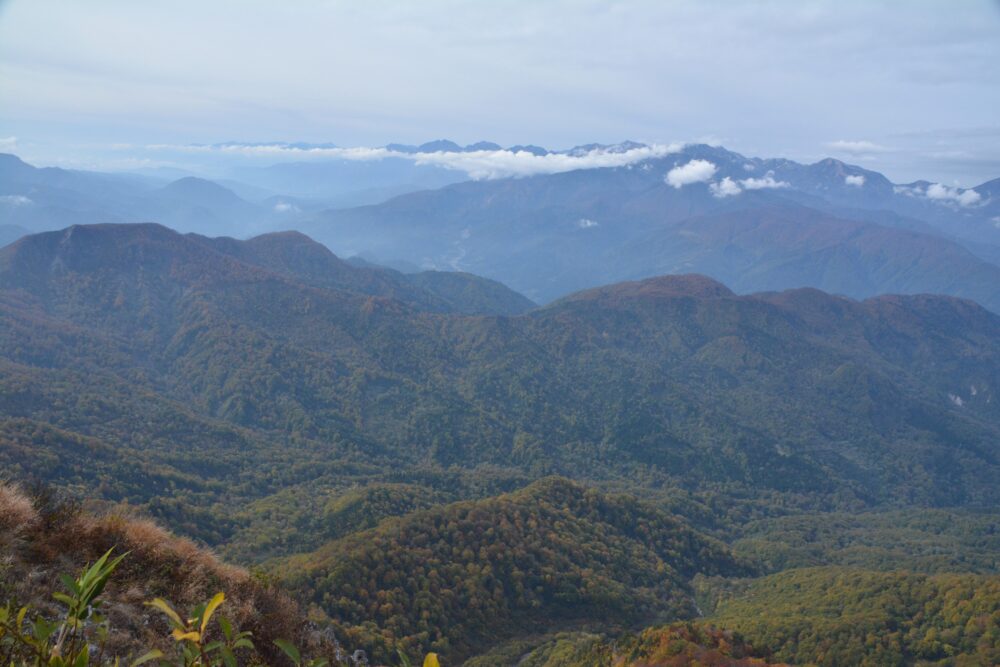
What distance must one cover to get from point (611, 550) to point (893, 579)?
30.0 m

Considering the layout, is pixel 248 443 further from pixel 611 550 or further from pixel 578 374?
pixel 578 374

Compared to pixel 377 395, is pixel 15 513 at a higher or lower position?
higher

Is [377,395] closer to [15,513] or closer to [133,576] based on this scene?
[15,513]

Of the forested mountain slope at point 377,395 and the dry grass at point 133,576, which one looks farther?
the forested mountain slope at point 377,395

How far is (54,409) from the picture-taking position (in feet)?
333

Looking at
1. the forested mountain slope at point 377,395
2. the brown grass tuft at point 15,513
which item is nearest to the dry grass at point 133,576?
the brown grass tuft at point 15,513

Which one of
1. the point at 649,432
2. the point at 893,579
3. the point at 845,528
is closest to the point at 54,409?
the point at 893,579

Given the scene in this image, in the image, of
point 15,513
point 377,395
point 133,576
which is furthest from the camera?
point 377,395

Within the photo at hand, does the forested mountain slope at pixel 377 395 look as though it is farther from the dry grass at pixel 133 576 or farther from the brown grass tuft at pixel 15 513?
the brown grass tuft at pixel 15 513

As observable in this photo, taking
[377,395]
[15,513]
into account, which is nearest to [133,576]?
[15,513]

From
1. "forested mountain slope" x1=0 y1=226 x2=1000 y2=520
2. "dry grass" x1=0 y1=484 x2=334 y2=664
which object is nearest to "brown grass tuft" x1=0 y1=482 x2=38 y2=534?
"dry grass" x1=0 y1=484 x2=334 y2=664

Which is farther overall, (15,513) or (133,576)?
(133,576)

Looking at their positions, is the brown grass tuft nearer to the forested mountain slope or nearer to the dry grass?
the dry grass

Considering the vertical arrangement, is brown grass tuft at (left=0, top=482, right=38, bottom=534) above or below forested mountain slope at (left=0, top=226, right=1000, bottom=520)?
above
